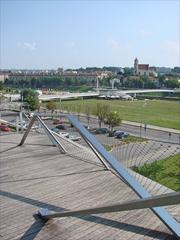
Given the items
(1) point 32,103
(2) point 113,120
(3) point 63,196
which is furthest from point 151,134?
(3) point 63,196

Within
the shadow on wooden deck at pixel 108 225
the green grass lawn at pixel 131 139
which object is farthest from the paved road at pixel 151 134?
the shadow on wooden deck at pixel 108 225

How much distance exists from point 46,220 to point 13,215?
2.95 feet

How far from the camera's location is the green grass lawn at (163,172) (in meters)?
14.4

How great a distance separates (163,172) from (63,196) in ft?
25.4

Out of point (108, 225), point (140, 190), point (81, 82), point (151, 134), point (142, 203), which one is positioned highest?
point (81, 82)

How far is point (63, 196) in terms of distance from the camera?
30.1 feet

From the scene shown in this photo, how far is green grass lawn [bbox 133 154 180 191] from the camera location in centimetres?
1442

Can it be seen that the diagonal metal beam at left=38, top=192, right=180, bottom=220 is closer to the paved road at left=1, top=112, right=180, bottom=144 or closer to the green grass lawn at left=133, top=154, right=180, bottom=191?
the green grass lawn at left=133, top=154, right=180, bottom=191

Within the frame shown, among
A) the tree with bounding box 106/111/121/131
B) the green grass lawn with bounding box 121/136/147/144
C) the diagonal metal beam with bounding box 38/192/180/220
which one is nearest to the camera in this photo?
the diagonal metal beam with bounding box 38/192/180/220

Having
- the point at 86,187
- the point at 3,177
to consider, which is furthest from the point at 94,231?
the point at 3,177

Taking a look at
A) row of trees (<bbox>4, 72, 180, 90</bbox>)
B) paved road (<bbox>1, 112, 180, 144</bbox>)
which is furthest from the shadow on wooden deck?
row of trees (<bbox>4, 72, 180, 90</bbox>)

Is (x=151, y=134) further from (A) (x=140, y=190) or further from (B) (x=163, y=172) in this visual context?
(A) (x=140, y=190)

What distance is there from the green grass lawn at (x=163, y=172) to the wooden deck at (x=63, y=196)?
9.99ft

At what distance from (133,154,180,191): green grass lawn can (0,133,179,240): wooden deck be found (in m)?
3.05
